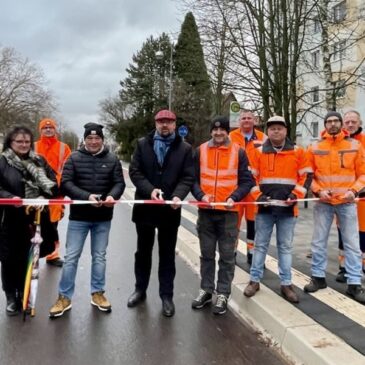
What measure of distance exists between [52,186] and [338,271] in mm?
3886

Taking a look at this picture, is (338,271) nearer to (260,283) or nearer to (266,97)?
(260,283)

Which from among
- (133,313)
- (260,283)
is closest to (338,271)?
(260,283)

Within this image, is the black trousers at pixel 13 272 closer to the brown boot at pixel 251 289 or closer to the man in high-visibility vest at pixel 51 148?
the man in high-visibility vest at pixel 51 148

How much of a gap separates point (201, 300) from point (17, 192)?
7.35ft

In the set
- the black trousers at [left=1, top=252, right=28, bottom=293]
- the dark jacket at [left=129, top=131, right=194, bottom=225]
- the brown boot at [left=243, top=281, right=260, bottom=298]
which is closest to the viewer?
the black trousers at [left=1, top=252, right=28, bottom=293]

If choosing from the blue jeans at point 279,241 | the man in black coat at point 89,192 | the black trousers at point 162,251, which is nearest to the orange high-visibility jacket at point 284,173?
the blue jeans at point 279,241

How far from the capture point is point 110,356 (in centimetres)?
389

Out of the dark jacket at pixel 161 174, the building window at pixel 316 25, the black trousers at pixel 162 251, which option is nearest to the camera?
the dark jacket at pixel 161 174

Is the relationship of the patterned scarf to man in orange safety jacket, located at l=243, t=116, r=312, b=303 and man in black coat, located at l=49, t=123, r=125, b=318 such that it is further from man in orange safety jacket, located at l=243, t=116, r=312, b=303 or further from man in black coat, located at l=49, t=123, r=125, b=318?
man in orange safety jacket, located at l=243, t=116, r=312, b=303

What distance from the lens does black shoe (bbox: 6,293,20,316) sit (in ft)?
15.6

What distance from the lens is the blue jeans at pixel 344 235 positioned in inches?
203

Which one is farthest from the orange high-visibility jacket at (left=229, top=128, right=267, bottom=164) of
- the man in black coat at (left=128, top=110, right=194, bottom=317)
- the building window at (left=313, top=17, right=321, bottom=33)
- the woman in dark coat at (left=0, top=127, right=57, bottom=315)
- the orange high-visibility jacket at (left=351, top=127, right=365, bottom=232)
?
the building window at (left=313, top=17, right=321, bottom=33)

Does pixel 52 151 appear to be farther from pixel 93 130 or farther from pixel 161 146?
pixel 161 146

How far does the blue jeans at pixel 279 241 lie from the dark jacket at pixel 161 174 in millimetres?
954
